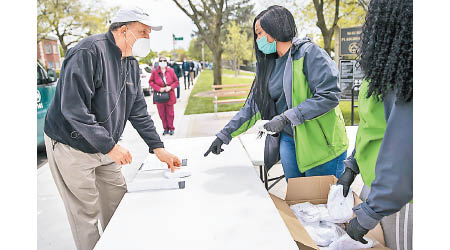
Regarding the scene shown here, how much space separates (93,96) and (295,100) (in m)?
1.12

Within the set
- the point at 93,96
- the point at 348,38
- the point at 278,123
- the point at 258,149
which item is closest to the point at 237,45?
the point at 348,38

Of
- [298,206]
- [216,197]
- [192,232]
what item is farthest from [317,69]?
[192,232]

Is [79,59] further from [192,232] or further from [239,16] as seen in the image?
[239,16]

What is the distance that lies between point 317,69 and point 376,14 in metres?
0.85

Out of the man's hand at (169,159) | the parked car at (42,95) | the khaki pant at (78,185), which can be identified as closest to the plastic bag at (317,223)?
the man's hand at (169,159)

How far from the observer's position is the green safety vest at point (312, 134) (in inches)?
74.9

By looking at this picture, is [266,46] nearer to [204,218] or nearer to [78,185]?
[204,218]

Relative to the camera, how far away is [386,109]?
999 mm

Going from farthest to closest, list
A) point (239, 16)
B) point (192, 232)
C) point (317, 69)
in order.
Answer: point (239, 16), point (317, 69), point (192, 232)

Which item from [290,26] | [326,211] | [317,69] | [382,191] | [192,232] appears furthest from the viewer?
[290,26]

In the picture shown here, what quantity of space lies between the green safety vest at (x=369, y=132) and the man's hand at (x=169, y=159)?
1.06 meters

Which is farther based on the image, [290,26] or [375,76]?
[290,26]

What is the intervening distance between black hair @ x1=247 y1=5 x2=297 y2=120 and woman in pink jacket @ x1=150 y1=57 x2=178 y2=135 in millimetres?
4492

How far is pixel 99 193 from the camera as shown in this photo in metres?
2.07
